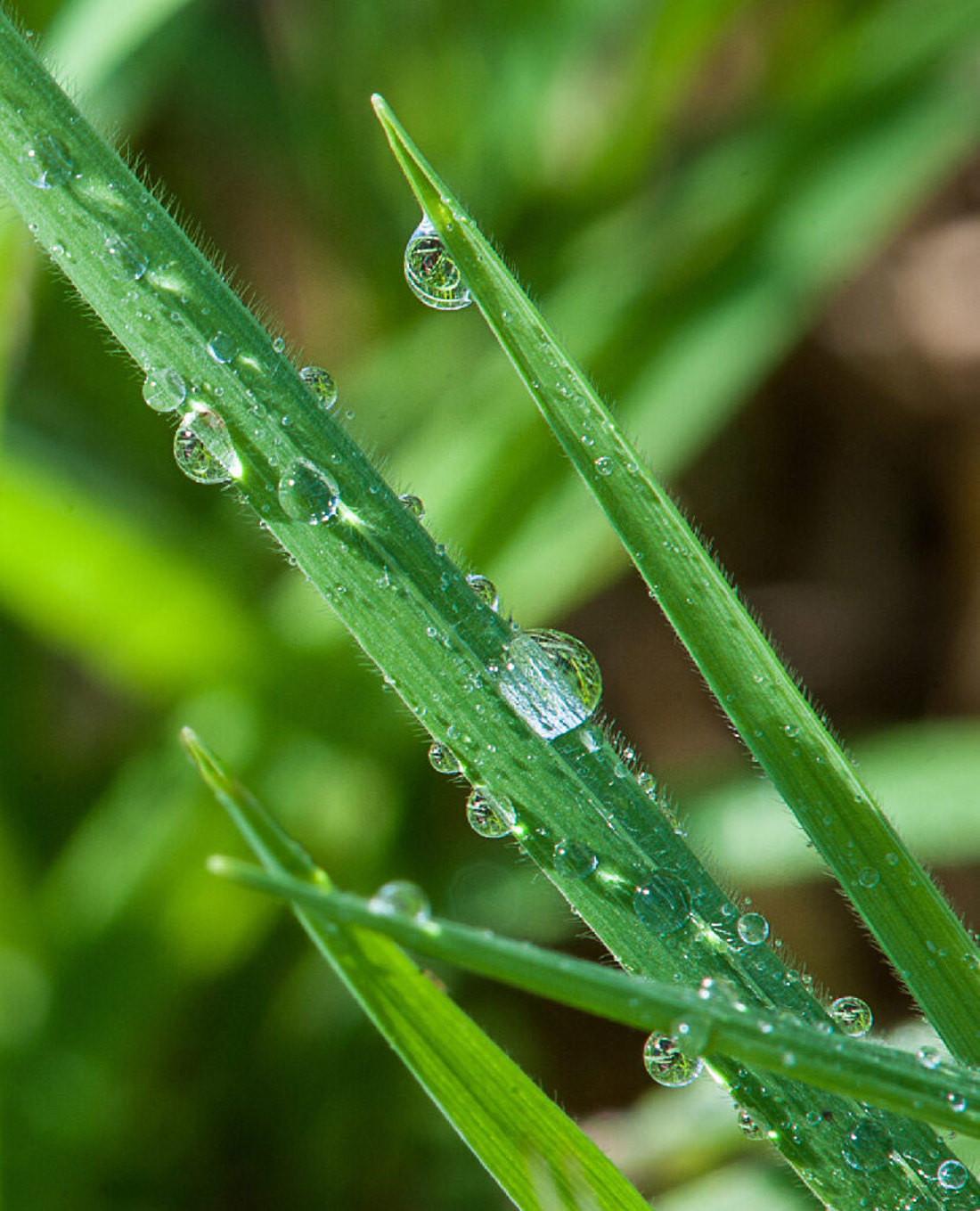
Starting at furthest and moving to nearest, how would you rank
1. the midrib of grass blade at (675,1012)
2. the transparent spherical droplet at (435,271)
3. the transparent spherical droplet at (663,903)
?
the transparent spherical droplet at (435,271), the transparent spherical droplet at (663,903), the midrib of grass blade at (675,1012)

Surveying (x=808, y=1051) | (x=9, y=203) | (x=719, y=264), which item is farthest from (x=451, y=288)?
(x=719, y=264)

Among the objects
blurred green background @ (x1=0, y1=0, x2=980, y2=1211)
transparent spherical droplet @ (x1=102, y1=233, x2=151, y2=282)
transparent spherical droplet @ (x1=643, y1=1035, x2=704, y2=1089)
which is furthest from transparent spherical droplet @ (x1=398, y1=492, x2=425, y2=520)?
blurred green background @ (x1=0, y1=0, x2=980, y2=1211)

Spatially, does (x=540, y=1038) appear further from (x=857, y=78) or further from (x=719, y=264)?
(x=857, y=78)

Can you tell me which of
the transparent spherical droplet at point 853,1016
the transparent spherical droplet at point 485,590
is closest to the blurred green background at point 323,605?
the transparent spherical droplet at point 853,1016

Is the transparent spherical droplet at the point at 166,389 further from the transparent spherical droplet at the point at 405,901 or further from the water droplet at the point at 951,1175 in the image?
the water droplet at the point at 951,1175

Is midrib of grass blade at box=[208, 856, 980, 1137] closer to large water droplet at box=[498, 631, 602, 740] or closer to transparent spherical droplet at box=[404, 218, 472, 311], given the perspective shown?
Answer: large water droplet at box=[498, 631, 602, 740]

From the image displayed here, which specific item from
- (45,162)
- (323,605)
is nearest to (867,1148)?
(45,162)
